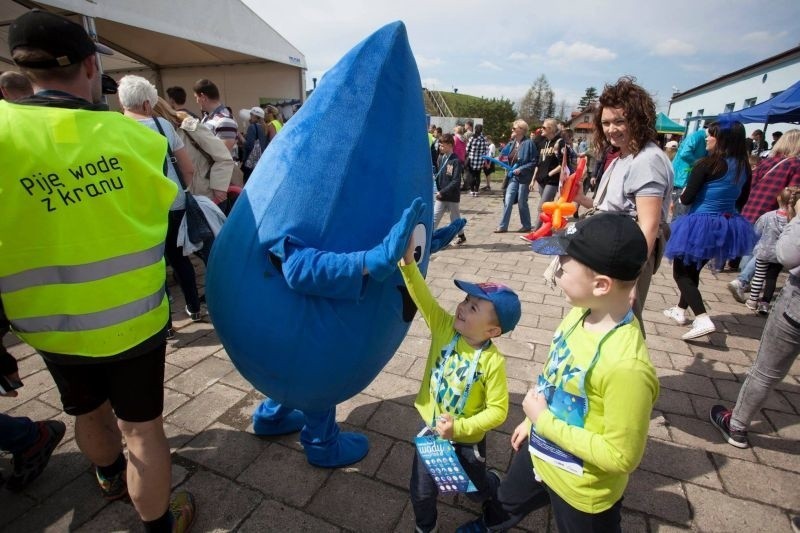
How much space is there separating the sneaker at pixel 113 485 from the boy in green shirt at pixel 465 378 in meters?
1.40

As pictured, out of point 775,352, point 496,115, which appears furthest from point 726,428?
point 496,115

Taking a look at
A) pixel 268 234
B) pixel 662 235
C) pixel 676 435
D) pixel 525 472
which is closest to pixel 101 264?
pixel 268 234

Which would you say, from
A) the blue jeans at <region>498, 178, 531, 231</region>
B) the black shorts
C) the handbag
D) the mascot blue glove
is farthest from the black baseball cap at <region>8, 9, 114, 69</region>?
the blue jeans at <region>498, 178, 531, 231</region>

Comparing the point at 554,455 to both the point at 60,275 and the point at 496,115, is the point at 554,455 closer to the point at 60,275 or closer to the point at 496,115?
the point at 60,275

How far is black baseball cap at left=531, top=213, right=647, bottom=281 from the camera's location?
127 centimetres

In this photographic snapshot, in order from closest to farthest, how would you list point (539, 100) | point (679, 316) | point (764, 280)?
point (679, 316), point (764, 280), point (539, 100)

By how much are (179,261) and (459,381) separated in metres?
3.05

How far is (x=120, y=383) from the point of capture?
1632 mm

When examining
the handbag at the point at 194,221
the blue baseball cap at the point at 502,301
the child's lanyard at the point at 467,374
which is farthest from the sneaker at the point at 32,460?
the blue baseball cap at the point at 502,301

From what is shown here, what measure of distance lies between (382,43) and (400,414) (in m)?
2.11

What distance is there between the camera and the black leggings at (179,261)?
3578mm

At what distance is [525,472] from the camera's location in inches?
67.4

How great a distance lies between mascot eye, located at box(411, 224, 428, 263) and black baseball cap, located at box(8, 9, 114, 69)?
1.37 m

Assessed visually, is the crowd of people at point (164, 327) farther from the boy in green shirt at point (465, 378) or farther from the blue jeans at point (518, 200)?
the blue jeans at point (518, 200)
